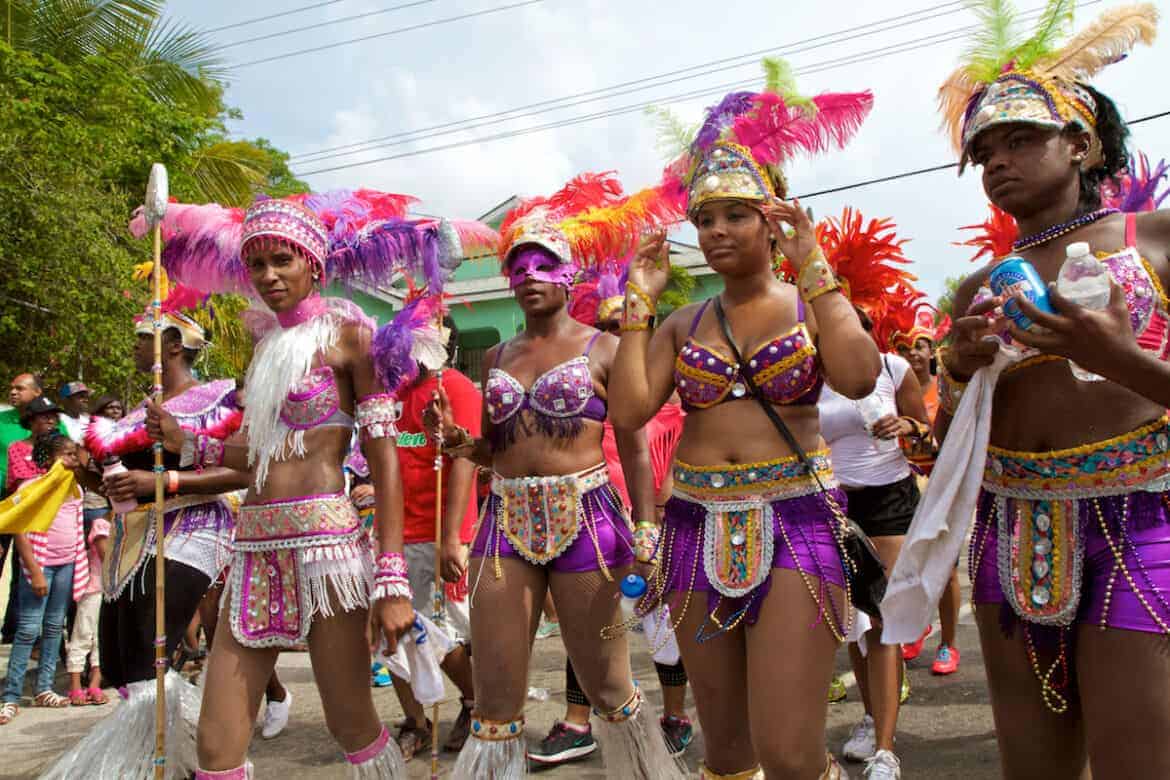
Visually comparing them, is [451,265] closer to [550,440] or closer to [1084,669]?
[550,440]

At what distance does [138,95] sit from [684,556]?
44.8 feet

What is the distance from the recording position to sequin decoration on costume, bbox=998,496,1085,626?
2.30 meters

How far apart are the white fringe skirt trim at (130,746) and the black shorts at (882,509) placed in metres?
3.40

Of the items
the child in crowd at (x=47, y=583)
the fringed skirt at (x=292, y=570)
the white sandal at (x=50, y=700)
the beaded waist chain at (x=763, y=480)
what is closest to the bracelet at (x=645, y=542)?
the beaded waist chain at (x=763, y=480)

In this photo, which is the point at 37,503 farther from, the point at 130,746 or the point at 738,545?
the point at 738,545

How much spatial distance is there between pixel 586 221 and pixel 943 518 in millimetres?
2580

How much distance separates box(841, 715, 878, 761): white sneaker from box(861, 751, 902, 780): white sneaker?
45 centimetres

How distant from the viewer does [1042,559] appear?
Answer: 7.76ft

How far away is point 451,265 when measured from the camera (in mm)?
3922

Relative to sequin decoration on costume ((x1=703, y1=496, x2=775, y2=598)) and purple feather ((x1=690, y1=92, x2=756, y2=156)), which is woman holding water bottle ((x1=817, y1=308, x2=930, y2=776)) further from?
sequin decoration on costume ((x1=703, y1=496, x2=775, y2=598))

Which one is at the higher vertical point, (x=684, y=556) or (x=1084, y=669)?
(x=684, y=556)

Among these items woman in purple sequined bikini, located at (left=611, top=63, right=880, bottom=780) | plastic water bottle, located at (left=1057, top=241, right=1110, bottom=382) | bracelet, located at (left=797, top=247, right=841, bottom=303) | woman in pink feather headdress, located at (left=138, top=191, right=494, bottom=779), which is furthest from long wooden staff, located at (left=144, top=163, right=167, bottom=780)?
plastic water bottle, located at (left=1057, top=241, right=1110, bottom=382)

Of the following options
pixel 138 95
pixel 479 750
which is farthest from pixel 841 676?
pixel 138 95

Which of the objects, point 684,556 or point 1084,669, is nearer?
point 1084,669
